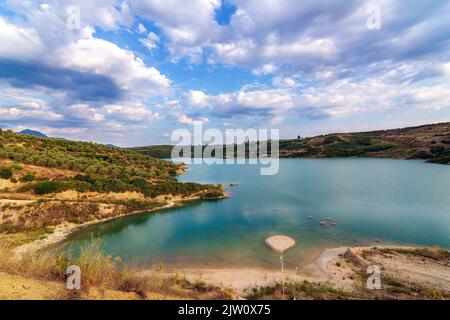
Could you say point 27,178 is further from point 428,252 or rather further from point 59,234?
point 428,252

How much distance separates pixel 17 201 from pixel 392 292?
32.5 m

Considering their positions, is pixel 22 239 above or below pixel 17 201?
below

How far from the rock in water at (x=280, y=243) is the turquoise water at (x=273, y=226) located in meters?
0.68

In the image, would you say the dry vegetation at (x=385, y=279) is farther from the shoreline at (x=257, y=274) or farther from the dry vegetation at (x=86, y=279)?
the dry vegetation at (x=86, y=279)

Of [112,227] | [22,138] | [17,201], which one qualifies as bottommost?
[112,227]

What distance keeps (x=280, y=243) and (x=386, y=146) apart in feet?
334

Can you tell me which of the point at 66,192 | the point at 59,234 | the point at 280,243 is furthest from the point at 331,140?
the point at 59,234

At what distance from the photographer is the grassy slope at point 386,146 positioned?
84.2m

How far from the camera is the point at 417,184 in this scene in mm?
43469

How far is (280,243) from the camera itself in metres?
20.8

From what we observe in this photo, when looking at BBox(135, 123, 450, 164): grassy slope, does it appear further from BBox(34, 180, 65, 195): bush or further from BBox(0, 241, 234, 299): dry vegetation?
BBox(34, 180, 65, 195): bush

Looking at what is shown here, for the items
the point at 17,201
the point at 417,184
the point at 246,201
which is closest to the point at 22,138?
the point at 17,201
